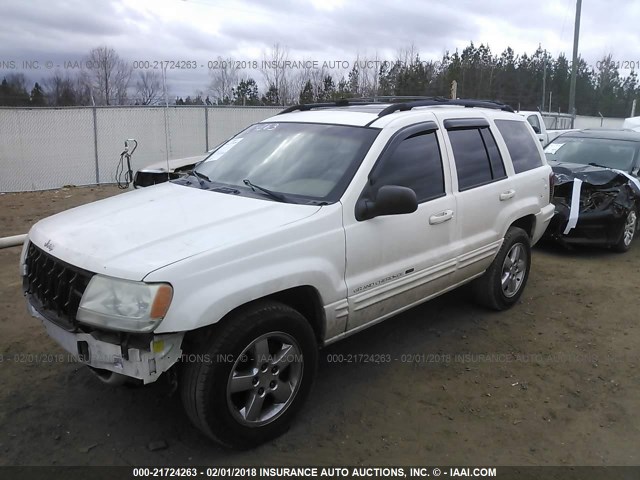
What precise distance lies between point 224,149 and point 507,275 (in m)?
2.92

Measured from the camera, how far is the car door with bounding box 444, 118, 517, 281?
434cm


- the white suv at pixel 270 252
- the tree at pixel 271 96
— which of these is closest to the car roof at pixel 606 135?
the white suv at pixel 270 252

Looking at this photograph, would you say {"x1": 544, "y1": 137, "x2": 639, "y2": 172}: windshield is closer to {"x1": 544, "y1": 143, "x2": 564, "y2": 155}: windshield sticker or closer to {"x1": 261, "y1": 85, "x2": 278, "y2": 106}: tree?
{"x1": 544, "y1": 143, "x2": 564, "y2": 155}: windshield sticker

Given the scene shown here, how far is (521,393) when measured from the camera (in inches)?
148

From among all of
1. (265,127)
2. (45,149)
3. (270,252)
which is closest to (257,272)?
(270,252)

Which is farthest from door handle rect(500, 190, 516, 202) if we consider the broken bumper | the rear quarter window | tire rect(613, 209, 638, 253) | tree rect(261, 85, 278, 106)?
tree rect(261, 85, 278, 106)

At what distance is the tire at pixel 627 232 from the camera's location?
7.39 metres

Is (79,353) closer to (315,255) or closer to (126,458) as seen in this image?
(126,458)

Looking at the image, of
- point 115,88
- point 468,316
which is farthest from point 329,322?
point 115,88

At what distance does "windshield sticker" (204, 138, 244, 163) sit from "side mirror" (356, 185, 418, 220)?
150 centimetres

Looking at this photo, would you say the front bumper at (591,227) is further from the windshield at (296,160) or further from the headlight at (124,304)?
the headlight at (124,304)

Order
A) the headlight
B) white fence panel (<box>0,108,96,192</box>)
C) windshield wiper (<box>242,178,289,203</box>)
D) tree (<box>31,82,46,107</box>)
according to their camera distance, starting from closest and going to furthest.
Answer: the headlight
windshield wiper (<box>242,178,289,203</box>)
white fence panel (<box>0,108,96,192</box>)
tree (<box>31,82,46,107</box>)

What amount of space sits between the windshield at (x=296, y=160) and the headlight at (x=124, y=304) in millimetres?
1231

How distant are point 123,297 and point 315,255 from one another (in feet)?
3.59
